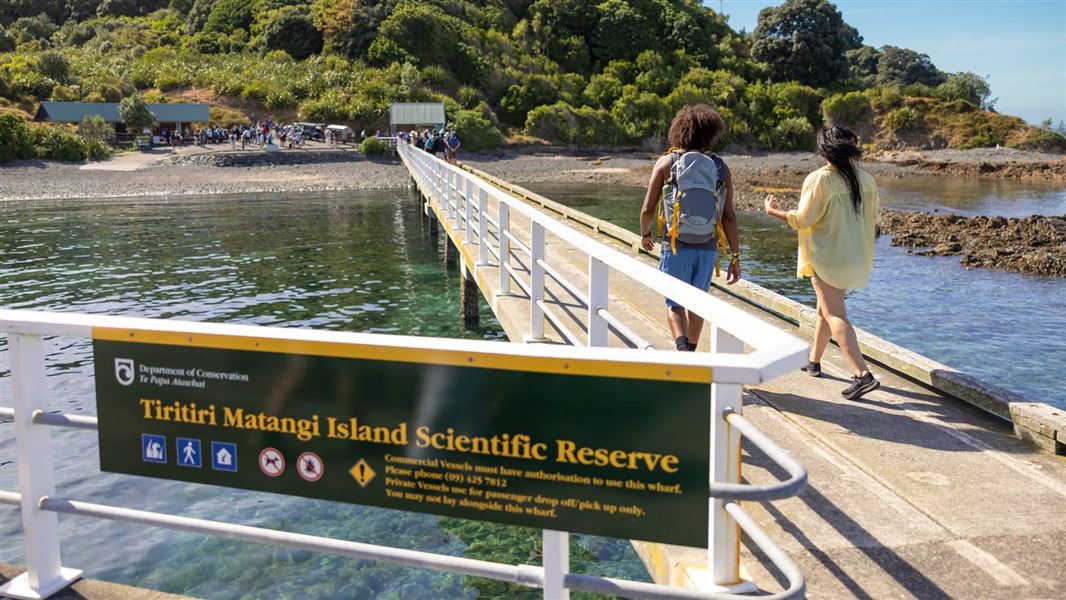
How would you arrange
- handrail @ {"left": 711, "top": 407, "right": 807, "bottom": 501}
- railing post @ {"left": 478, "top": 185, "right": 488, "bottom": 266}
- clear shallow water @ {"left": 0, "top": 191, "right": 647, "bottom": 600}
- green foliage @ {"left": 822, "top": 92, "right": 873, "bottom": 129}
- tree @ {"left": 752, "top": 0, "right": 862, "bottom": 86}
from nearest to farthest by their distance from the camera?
1. handrail @ {"left": 711, "top": 407, "right": 807, "bottom": 501}
2. clear shallow water @ {"left": 0, "top": 191, "right": 647, "bottom": 600}
3. railing post @ {"left": 478, "top": 185, "right": 488, "bottom": 266}
4. green foliage @ {"left": 822, "top": 92, "right": 873, "bottom": 129}
5. tree @ {"left": 752, "top": 0, "right": 862, "bottom": 86}

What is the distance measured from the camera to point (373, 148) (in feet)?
186

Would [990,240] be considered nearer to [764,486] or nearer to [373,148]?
[764,486]

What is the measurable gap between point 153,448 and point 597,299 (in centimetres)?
260

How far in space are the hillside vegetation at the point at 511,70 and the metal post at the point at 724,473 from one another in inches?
2544

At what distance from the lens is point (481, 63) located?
84000mm

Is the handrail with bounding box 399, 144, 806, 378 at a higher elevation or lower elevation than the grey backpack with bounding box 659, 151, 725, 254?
lower

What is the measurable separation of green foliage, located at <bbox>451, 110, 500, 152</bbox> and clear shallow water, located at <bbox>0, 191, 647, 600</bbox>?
26.1 meters

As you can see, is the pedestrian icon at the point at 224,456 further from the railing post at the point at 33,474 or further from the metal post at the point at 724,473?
the metal post at the point at 724,473

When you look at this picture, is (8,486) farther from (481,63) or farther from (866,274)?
(481,63)

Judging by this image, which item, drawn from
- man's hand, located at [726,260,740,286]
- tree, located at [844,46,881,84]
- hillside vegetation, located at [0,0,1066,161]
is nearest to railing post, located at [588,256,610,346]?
man's hand, located at [726,260,740,286]

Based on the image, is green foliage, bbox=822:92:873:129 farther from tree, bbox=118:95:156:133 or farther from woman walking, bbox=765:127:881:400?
woman walking, bbox=765:127:881:400

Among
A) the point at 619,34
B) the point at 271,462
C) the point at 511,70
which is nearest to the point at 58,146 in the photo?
the point at 511,70

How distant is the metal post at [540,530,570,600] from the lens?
2879mm

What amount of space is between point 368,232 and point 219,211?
958 cm
